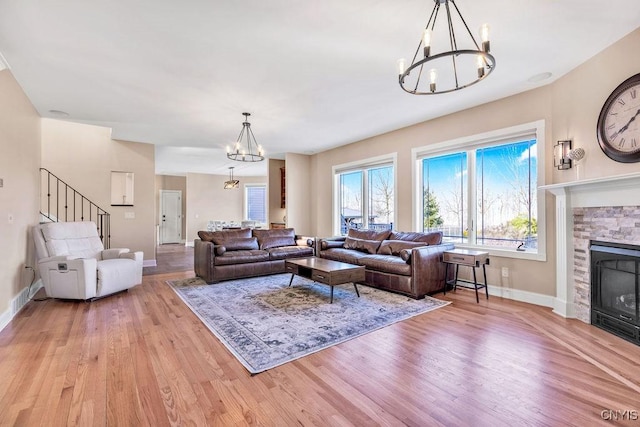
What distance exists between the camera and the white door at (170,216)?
11.4 m

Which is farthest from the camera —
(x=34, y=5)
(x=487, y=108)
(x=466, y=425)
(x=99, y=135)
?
(x=99, y=135)

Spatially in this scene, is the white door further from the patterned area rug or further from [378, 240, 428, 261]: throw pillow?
[378, 240, 428, 261]: throw pillow

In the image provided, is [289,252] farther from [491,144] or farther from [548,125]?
[548,125]

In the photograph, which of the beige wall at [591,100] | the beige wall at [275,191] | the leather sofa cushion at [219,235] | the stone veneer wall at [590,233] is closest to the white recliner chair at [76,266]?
the leather sofa cushion at [219,235]

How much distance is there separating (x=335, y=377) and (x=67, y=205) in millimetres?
6602

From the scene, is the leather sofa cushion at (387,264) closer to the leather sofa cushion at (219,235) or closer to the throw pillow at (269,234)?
the throw pillow at (269,234)

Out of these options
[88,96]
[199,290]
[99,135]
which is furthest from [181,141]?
[199,290]

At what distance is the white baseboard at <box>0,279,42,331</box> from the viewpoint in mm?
3146

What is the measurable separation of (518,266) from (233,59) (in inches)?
172

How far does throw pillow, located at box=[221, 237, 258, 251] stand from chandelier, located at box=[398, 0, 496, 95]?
383cm

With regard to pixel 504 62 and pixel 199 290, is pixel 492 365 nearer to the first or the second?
pixel 504 62

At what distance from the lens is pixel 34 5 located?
7.59ft

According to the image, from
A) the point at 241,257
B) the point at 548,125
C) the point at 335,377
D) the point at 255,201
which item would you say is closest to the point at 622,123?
the point at 548,125

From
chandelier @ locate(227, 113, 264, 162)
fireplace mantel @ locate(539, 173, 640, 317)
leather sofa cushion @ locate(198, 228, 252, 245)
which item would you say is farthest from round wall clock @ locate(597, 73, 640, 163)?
leather sofa cushion @ locate(198, 228, 252, 245)
